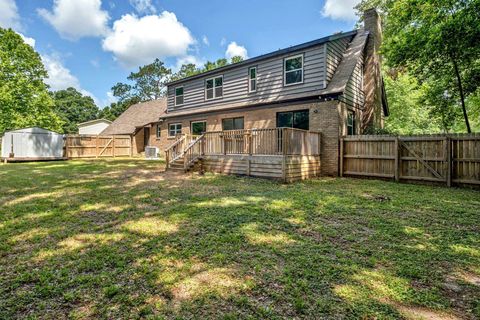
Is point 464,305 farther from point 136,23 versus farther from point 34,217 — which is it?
point 136,23

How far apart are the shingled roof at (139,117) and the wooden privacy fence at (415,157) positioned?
16368 mm

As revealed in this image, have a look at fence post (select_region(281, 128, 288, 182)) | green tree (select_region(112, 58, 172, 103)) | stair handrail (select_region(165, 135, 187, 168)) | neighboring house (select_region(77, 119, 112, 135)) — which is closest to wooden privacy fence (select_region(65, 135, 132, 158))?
stair handrail (select_region(165, 135, 187, 168))

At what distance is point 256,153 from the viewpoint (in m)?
10.3

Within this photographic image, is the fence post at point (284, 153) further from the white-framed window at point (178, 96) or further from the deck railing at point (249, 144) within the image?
the white-framed window at point (178, 96)

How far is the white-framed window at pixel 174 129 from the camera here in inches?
725

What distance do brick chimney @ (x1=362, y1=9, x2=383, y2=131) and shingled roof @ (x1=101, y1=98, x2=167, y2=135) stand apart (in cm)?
1580

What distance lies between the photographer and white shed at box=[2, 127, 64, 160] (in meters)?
16.7

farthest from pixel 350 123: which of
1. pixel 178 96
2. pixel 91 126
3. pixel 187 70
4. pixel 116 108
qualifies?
pixel 116 108

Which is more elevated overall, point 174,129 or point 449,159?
point 174,129

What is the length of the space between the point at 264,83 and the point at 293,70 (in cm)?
Result: 166

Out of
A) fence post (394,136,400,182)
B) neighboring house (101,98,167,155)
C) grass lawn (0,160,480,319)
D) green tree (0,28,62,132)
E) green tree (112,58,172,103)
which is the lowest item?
grass lawn (0,160,480,319)

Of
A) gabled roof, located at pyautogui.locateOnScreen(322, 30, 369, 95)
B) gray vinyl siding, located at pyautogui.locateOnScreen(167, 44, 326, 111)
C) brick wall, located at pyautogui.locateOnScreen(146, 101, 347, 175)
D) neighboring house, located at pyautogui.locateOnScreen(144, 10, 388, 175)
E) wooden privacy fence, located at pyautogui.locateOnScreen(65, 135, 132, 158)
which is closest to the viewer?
gabled roof, located at pyautogui.locateOnScreen(322, 30, 369, 95)

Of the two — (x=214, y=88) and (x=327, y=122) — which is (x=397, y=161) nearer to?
(x=327, y=122)

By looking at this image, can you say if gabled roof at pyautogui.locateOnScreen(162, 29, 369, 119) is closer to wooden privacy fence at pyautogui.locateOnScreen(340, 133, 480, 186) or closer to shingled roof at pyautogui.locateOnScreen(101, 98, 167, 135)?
wooden privacy fence at pyautogui.locateOnScreen(340, 133, 480, 186)
